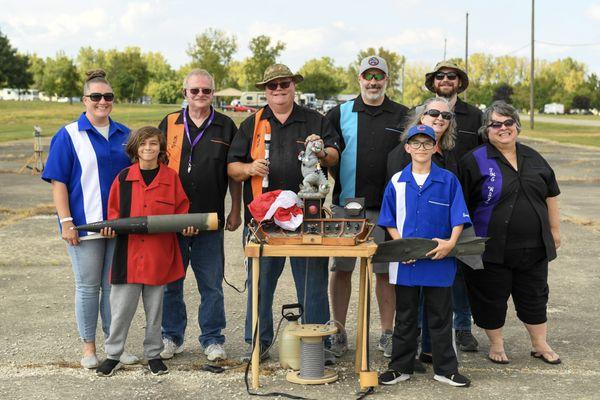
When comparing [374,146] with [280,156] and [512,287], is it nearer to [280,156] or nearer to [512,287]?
[280,156]

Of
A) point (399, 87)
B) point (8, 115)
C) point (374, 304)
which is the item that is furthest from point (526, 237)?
point (399, 87)

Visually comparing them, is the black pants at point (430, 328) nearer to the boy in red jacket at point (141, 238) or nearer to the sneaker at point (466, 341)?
the sneaker at point (466, 341)

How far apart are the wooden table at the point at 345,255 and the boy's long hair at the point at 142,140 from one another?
98 centimetres

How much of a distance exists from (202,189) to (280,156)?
2.07 feet

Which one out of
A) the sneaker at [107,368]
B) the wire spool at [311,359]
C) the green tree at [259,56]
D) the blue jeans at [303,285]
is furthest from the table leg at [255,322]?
the green tree at [259,56]

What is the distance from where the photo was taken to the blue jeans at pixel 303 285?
5.36m

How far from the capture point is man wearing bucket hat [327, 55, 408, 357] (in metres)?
5.58

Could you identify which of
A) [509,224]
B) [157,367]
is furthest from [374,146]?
[157,367]

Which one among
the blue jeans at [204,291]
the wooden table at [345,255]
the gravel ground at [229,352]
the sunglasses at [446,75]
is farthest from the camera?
the sunglasses at [446,75]

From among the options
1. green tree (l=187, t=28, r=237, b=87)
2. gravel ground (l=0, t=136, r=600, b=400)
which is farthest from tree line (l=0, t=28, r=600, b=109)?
gravel ground (l=0, t=136, r=600, b=400)

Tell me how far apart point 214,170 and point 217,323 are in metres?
1.14

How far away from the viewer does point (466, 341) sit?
19.3 feet

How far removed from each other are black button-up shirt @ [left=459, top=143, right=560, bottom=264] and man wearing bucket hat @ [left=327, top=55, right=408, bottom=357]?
1.99 feet

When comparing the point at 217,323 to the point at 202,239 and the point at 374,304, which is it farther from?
the point at 374,304
